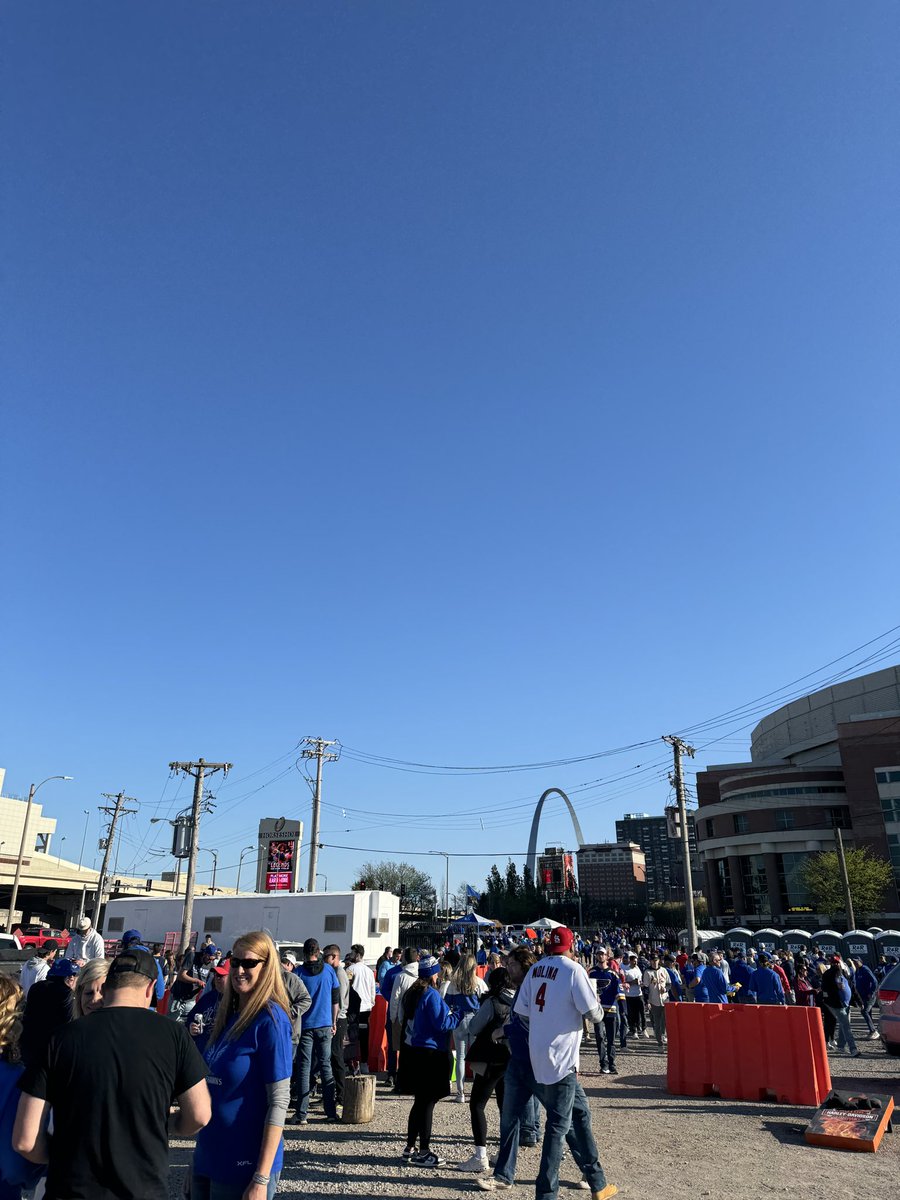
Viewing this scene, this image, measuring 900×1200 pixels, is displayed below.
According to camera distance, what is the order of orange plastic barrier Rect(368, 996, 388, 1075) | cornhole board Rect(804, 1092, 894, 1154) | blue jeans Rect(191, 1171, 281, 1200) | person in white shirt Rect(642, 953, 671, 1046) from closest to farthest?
blue jeans Rect(191, 1171, 281, 1200), cornhole board Rect(804, 1092, 894, 1154), orange plastic barrier Rect(368, 996, 388, 1075), person in white shirt Rect(642, 953, 671, 1046)

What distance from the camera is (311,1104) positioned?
34.0 ft

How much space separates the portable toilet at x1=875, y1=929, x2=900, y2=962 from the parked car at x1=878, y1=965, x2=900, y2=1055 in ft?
57.6

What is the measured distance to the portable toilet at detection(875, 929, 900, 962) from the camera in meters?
29.4

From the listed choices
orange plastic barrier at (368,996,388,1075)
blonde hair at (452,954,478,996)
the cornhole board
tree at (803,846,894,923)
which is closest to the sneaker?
blonde hair at (452,954,478,996)

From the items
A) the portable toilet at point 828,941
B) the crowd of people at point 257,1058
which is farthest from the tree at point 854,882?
the crowd of people at point 257,1058

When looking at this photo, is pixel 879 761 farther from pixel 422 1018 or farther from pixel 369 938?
pixel 422 1018

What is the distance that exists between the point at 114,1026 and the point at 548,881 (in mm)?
69226

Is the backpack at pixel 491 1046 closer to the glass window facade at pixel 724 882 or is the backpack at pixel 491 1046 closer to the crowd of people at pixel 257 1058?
the crowd of people at pixel 257 1058

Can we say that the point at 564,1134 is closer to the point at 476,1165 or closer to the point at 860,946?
the point at 476,1165

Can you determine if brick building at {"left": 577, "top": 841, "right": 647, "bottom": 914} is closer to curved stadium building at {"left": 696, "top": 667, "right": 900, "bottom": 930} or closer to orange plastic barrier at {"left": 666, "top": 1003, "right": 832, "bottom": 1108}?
curved stadium building at {"left": 696, "top": 667, "right": 900, "bottom": 930}

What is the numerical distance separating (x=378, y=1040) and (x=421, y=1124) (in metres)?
4.66

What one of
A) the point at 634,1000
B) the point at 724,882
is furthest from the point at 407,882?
the point at 634,1000

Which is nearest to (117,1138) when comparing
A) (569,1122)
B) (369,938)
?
(569,1122)

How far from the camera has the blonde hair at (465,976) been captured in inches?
391
